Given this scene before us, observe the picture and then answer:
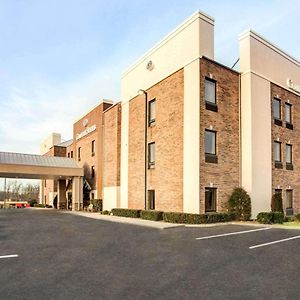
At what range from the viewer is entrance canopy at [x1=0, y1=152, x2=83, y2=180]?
115ft

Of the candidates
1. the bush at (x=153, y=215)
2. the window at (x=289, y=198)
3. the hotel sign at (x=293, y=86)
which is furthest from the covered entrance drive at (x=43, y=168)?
the hotel sign at (x=293, y=86)

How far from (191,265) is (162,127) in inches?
620

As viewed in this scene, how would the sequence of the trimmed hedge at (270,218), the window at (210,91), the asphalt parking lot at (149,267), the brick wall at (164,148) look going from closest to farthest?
the asphalt parking lot at (149,267) → the trimmed hedge at (270,218) → the window at (210,91) → the brick wall at (164,148)

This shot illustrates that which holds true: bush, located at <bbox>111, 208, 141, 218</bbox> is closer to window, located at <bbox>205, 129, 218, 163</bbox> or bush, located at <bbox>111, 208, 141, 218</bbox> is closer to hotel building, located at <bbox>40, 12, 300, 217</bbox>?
hotel building, located at <bbox>40, 12, 300, 217</bbox>

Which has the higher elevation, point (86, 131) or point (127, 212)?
point (86, 131)

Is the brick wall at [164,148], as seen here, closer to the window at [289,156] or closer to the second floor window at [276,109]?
the second floor window at [276,109]

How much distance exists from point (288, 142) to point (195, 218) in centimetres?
1183

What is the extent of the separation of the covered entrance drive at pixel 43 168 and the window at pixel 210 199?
20421mm

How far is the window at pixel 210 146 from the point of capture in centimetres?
2097

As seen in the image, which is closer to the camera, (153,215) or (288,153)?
(153,215)

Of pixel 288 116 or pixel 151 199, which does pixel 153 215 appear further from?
pixel 288 116

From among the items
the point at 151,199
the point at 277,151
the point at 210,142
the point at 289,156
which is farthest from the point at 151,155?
the point at 289,156

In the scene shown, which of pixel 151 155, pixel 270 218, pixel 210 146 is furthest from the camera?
pixel 151 155

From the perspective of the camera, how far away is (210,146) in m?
21.4
